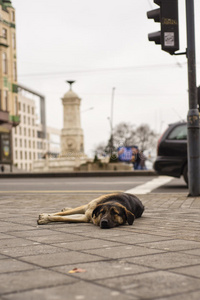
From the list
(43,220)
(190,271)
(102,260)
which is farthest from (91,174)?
(190,271)

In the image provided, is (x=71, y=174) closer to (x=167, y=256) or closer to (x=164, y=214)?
(x=164, y=214)

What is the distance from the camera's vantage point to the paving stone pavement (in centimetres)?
289

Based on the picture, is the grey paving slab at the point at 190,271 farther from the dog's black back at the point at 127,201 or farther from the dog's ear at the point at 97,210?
the dog's black back at the point at 127,201

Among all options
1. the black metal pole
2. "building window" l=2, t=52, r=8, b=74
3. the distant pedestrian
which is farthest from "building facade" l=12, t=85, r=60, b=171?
the black metal pole

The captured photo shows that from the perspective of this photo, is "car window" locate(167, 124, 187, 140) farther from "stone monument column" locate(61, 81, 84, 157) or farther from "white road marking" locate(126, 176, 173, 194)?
"stone monument column" locate(61, 81, 84, 157)

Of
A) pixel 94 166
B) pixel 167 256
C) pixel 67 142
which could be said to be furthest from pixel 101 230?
pixel 67 142

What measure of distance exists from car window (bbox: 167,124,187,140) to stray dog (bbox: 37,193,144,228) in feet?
22.9

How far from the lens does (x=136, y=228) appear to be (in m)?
5.67

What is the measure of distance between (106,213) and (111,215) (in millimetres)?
61

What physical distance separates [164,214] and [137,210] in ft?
2.14

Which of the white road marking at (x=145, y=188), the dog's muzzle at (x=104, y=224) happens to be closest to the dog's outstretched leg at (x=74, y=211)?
the dog's muzzle at (x=104, y=224)

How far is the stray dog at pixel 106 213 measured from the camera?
5.64 metres

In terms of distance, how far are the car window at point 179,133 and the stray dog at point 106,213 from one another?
274 inches

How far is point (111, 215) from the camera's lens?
5699mm
